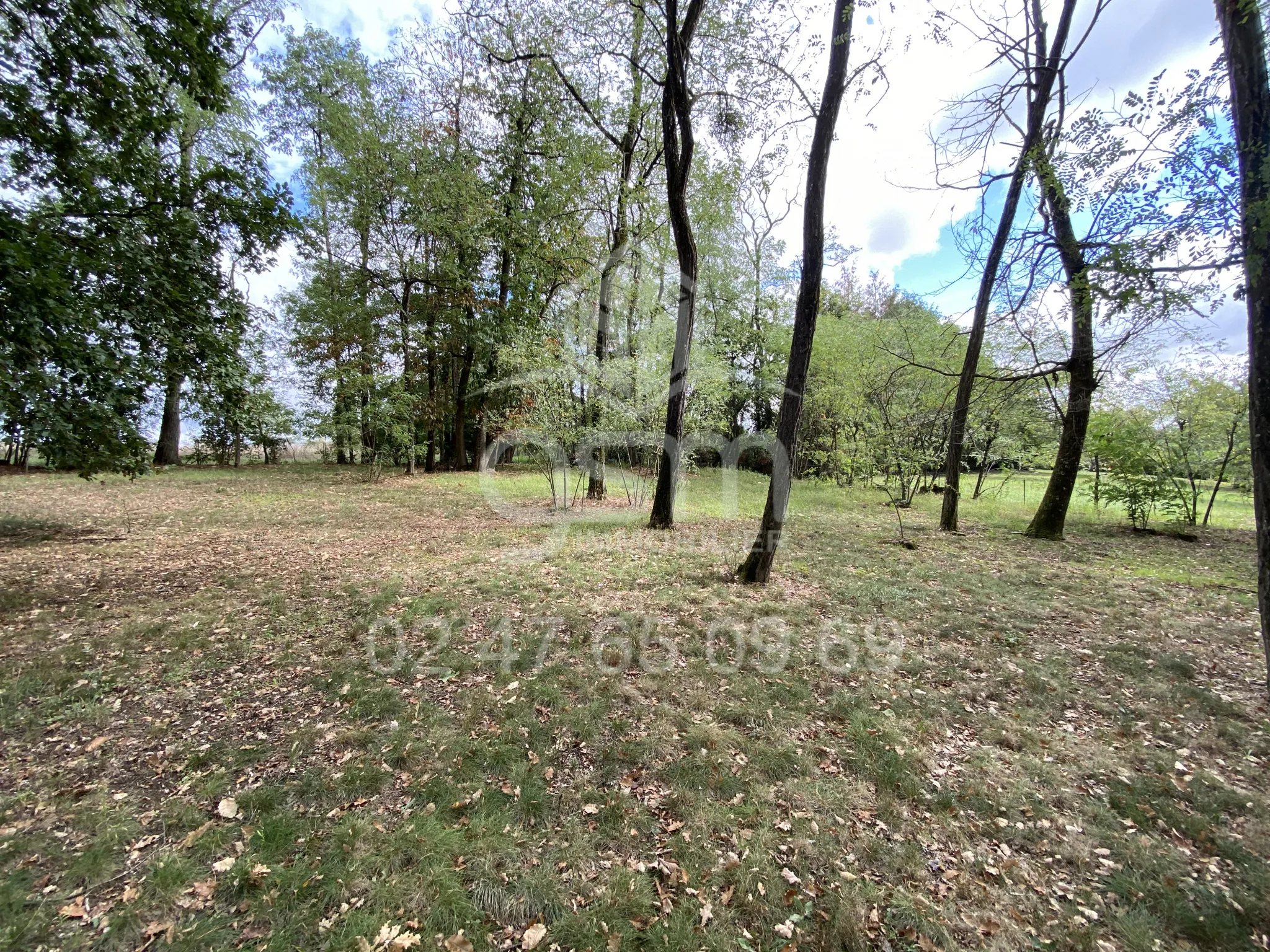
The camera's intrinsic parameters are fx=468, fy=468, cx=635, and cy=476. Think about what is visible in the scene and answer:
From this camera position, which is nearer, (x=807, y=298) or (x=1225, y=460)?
(x=807, y=298)

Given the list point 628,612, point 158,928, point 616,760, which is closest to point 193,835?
point 158,928

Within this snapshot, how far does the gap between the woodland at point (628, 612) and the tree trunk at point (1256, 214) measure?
0.02 m

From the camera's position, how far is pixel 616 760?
2.73m

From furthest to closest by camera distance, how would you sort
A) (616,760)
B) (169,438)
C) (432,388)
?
(432,388), (169,438), (616,760)

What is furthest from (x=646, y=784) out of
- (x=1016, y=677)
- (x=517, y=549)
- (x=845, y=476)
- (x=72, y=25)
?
(x=845, y=476)

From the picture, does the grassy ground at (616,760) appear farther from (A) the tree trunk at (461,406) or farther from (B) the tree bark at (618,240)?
(A) the tree trunk at (461,406)

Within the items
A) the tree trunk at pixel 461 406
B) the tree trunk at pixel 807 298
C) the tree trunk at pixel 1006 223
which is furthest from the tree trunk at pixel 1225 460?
the tree trunk at pixel 461 406

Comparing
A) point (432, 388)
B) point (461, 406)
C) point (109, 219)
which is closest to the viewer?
point (109, 219)

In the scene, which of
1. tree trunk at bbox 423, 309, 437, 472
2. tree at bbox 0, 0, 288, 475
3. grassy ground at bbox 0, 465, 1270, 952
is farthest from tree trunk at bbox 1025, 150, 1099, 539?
tree trunk at bbox 423, 309, 437, 472

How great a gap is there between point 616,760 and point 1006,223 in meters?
10.4

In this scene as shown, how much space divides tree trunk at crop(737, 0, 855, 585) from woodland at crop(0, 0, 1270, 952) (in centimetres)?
5

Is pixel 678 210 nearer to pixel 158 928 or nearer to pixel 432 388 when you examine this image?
pixel 158 928

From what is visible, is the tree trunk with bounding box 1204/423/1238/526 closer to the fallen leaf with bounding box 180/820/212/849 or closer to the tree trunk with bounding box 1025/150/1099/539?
the tree trunk with bounding box 1025/150/1099/539

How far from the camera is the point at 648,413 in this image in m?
9.66
